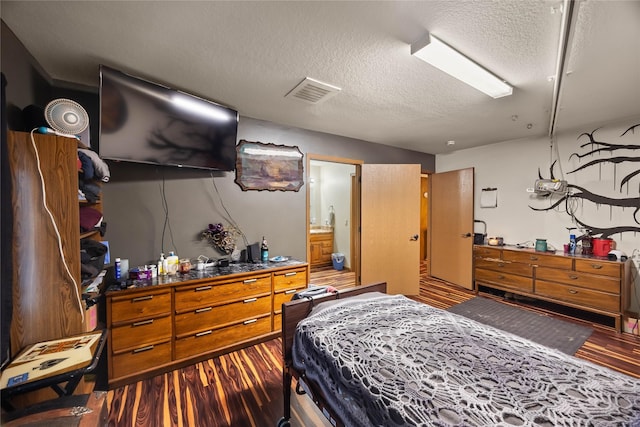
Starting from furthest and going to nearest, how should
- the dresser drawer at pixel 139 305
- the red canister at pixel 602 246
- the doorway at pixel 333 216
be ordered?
the doorway at pixel 333 216 < the red canister at pixel 602 246 < the dresser drawer at pixel 139 305

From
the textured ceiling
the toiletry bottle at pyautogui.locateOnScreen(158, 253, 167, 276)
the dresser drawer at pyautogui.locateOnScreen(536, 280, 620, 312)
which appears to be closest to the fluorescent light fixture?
the textured ceiling

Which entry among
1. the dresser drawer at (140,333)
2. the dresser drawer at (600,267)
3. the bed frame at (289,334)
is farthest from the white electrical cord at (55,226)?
the dresser drawer at (600,267)

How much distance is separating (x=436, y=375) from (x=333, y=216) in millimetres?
→ 4833

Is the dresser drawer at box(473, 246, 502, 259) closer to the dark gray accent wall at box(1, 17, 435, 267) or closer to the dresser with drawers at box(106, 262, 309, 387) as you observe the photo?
the dark gray accent wall at box(1, 17, 435, 267)

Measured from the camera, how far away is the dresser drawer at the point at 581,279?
2739 millimetres

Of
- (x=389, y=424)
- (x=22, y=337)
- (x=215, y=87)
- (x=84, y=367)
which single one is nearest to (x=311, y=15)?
(x=215, y=87)

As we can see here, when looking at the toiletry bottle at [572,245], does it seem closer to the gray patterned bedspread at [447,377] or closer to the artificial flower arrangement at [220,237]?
the gray patterned bedspread at [447,377]

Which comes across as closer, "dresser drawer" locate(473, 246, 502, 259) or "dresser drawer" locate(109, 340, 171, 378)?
"dresser drawer" locate(109, 340, 171, 378)

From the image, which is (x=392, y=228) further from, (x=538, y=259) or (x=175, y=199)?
(x=175, y=199)

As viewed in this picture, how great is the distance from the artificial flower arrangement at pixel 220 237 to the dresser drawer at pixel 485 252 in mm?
3614

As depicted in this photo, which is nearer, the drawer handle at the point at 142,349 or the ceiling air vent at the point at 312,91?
the drawer handle at the point at 142,349

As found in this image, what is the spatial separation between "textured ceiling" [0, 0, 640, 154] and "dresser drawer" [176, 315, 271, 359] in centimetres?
217

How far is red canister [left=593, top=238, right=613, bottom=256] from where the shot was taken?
117 inches

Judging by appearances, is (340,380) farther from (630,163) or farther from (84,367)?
(630,163)
